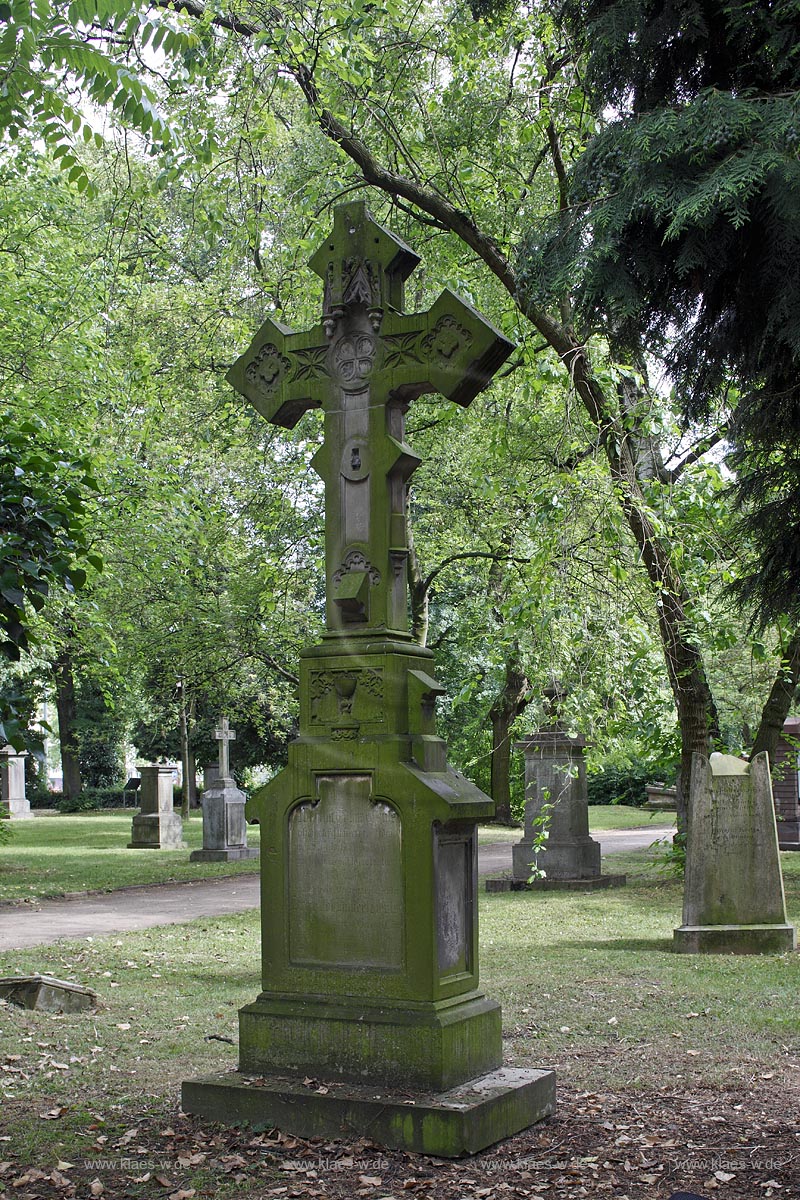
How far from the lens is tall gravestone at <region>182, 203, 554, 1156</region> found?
17.8 feet

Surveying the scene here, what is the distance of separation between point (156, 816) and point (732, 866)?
17.9m

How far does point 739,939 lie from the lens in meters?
10.5

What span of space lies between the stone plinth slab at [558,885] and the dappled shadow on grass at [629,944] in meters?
5.07

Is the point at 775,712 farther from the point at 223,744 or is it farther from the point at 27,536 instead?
the point at 223,744

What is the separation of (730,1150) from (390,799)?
2107 mm

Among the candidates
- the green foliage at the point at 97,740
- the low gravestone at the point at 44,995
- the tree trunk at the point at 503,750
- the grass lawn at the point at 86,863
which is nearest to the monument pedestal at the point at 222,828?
the grass lawn at the point at 86,863

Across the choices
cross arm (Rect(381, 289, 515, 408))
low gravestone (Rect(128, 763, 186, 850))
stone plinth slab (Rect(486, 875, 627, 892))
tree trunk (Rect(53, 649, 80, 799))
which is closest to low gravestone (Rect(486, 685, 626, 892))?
stone plinth slab (Rect(486, 875, 627, 892))

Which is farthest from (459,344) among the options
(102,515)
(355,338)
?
(102,515)

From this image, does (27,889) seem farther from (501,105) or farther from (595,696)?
(501,105)

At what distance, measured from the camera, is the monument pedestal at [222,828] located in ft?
77.2

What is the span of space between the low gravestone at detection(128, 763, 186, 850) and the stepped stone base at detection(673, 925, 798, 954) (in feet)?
57.1

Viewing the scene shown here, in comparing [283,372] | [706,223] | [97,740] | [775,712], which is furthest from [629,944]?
[97,740]

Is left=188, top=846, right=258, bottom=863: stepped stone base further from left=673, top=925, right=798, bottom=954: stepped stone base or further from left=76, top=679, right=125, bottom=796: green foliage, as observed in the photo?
left=76, top=679, right=125, bottom=796: green foliage

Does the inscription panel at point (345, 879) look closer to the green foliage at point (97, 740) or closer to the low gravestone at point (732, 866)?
the low gravestone at point (732, 866)
